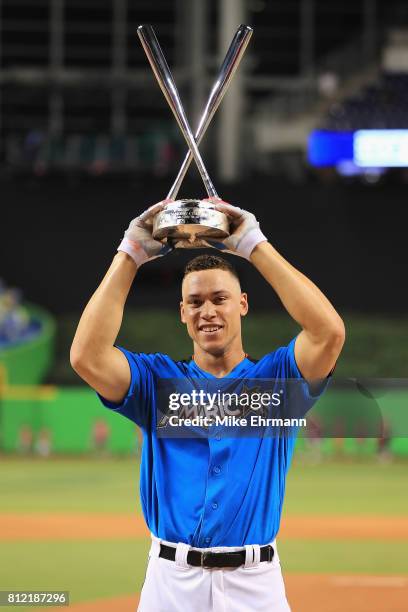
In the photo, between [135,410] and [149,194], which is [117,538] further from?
[149,194]

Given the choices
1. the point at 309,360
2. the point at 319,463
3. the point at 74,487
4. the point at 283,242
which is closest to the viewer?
the point at 309,360

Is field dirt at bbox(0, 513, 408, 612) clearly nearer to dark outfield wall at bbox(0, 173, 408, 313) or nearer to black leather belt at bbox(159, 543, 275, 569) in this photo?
black leather belt at bbox(159, 543, 275, 569)

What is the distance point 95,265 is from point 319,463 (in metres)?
6.14

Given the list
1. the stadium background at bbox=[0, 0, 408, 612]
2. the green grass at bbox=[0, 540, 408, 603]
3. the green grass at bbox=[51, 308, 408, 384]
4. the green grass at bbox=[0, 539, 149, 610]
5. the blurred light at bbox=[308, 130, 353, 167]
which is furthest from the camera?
the green grass at bbox=[51, 308, 408, 384]

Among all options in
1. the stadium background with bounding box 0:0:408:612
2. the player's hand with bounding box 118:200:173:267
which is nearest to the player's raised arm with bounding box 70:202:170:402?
the player's hand with bounding box 118:200:173:267

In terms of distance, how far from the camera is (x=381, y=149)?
1752 cm

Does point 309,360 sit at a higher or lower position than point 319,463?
higher

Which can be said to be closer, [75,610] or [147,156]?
[75,610]

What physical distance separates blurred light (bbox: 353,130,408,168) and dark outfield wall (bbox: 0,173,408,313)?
851mm

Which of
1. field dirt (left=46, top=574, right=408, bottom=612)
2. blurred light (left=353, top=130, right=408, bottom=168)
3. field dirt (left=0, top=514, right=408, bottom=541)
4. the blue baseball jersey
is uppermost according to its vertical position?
blurred light (left=353, top=130, right=408, bottom=168)

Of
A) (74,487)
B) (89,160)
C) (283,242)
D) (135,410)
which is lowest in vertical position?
(74,487)

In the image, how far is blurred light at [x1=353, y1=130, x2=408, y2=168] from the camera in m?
17.4

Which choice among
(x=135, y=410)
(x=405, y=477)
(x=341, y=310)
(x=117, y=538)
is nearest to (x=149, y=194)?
(x=341, y=310)

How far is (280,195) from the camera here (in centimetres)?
1833
